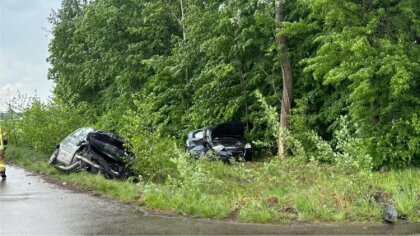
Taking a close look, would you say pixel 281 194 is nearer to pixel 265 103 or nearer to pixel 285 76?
pixel 265 103

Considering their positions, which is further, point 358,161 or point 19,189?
point 19,189

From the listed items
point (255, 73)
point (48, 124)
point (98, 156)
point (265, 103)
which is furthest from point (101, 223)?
point (255, 73)

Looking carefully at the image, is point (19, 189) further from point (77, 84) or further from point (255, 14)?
point (77, 84)

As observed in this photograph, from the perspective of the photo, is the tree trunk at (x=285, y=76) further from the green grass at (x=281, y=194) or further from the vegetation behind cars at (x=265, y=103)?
the green grass at (x=281, y=194)

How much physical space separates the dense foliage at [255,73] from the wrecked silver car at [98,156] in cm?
87

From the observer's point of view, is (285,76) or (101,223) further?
(285,76)

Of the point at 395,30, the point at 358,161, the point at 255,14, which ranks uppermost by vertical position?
the point at 255,14

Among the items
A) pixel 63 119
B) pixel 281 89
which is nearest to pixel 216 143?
pixel 281 89

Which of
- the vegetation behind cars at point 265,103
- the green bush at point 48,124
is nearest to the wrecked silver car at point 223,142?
the vegetation behind cars at point 265,103

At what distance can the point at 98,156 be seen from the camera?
13.8 metres

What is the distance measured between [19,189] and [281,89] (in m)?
11.7

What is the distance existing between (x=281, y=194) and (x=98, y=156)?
6.59 m

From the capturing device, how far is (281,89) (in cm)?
2091

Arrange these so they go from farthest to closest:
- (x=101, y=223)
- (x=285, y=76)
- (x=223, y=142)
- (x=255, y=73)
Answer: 1. (x=255, y=73)
2. (x=285, y=76)
3. (x=223, y=142)
4. (x=101, y=223)
